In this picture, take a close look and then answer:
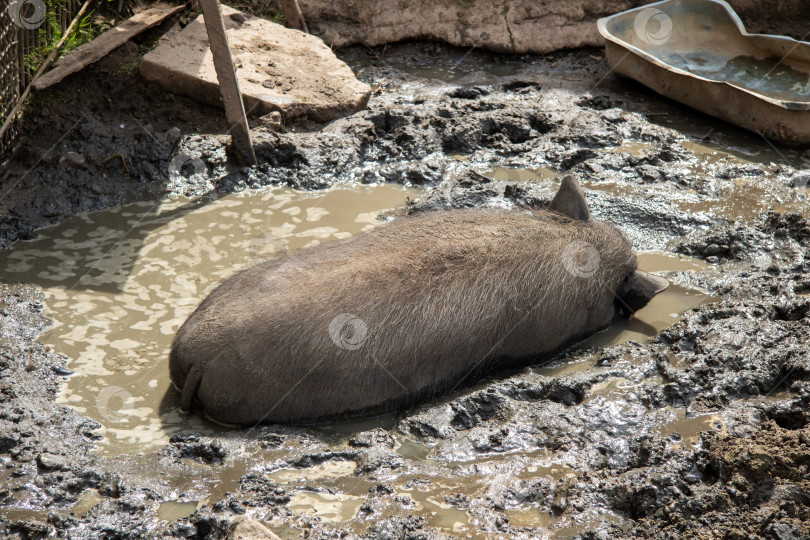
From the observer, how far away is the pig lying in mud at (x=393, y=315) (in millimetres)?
3217

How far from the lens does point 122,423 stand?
340cm

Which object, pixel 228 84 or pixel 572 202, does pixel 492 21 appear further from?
pixel 572 202

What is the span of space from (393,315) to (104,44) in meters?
3.77

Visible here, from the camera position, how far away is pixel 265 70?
6.16 metres

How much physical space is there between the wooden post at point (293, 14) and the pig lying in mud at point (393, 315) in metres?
3.66

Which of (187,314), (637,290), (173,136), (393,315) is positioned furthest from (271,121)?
(637,290)

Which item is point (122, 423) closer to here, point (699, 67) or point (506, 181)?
point (506, 181)

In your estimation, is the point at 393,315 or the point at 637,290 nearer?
the point at 393,315

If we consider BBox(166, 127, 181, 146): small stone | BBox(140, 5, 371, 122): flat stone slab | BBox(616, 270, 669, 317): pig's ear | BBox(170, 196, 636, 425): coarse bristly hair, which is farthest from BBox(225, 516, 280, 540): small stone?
BBox(140, 5, 371, 122): flat stone slab

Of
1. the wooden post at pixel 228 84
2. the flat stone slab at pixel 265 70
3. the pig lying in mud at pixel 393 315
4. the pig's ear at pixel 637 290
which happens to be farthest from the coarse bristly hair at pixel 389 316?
the flat stone slab at pixel 265 70

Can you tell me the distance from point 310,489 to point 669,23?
18.4 feet

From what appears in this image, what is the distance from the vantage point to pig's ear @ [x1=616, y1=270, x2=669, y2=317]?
4.07 m

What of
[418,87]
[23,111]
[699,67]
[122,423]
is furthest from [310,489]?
[699,67]

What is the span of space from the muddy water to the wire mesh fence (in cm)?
92
